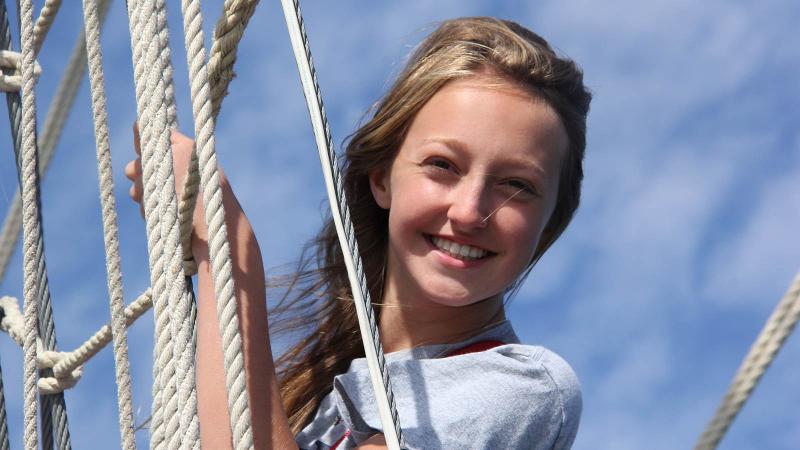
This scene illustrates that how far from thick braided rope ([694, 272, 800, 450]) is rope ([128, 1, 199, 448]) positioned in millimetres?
652

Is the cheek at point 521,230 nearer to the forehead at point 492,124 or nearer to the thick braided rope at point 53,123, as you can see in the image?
the forehead at point 492,124

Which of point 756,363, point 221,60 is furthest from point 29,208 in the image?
point 756,363

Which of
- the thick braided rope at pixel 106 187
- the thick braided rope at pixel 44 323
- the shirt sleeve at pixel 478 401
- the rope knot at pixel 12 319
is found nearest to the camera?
the shirt sleeve at pixel 478 401

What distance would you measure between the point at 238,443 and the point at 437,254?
21.3 inches

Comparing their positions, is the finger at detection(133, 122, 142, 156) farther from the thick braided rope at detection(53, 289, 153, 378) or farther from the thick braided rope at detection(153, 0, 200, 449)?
the thick braided rope at detection(53, 289, 153, 378)

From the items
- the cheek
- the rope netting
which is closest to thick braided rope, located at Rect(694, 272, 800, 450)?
the rope netting

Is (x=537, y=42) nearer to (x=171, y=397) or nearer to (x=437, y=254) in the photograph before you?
(x=437, y=254)

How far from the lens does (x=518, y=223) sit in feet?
5.82

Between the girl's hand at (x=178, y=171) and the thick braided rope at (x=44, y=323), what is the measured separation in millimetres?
454

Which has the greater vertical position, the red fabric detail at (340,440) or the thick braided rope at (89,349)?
the thick braided rope at (89,349)

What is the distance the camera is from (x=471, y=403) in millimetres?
1618

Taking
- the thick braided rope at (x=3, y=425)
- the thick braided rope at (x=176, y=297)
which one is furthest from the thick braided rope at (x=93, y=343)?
the thick braided rope at (x=176, y=297)

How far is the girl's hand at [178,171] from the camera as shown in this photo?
1.67m

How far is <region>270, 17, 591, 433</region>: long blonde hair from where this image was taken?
6.31ft
